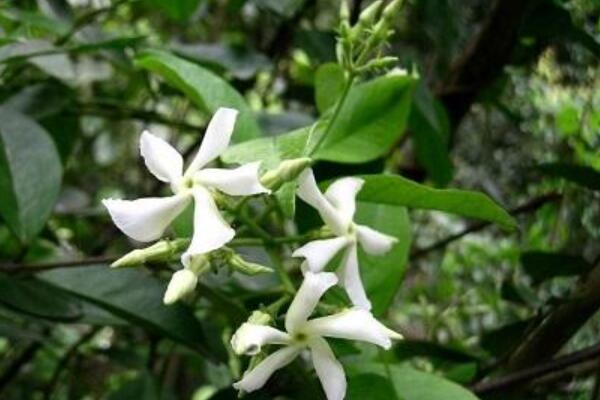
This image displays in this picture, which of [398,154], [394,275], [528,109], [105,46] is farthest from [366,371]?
[398,154]

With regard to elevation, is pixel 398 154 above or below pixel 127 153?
above

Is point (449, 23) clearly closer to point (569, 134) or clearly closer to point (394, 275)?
point (569, 134)

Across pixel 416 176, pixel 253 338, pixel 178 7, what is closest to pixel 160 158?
pixel 253 338

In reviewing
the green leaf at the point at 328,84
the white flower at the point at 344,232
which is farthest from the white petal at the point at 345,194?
the green leaf at the point at 328,84

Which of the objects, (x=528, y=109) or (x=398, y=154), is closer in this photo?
(x=528, y=109)

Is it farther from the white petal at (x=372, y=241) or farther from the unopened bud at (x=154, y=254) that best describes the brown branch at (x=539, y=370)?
the unopened bud at (x=154, y=254)

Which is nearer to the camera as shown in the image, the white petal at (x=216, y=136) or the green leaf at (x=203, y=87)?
the white petal at (x=216, y=136)

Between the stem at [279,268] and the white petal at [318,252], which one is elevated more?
the white petal at [318,252]

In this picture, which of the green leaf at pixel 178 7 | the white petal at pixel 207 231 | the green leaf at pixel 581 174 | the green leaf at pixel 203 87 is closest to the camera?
the white petal at pixel 207 231
